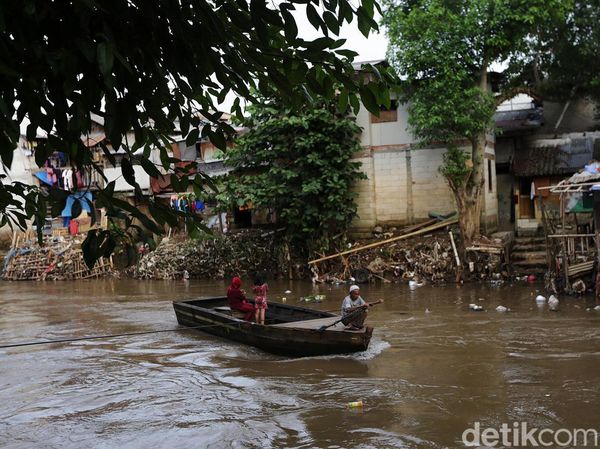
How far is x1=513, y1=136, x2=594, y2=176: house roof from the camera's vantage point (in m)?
22.1

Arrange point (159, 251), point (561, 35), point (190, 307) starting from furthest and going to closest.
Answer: point (159, 251) < point (561, 35) < point (190, 307)

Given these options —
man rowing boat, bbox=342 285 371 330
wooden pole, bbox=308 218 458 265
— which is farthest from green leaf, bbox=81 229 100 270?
wooden pole, bbox=308 218 458 265

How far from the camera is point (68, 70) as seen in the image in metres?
2.52

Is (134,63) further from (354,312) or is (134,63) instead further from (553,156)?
(553,156)

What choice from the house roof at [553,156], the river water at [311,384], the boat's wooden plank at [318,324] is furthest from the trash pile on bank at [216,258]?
the boat's wooden plank at [318,324]

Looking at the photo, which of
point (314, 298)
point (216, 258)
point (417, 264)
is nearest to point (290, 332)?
point (314, 298)

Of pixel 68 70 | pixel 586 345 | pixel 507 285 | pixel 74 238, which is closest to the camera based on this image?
pixel 68 70

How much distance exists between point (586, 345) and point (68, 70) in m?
10.9

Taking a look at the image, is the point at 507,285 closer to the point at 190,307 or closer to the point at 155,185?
the point at 190,307

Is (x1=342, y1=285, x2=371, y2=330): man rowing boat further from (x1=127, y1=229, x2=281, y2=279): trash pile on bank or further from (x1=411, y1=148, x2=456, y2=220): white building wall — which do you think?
(x1=127, y1=229, x2=281, y2=279): trash pile on bank

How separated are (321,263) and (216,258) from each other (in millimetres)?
4779

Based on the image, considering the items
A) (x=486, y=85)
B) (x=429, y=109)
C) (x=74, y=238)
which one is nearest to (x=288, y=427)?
(x=429, y=109)

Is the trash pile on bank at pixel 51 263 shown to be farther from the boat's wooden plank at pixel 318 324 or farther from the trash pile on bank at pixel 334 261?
the boat's wooden plank at pixel 318 324

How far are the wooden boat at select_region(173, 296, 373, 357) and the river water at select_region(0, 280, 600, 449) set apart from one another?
225 mm
